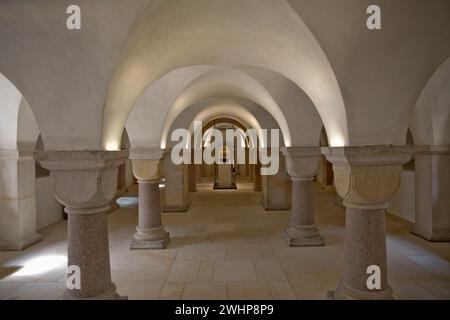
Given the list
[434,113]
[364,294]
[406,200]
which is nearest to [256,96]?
[434,113]

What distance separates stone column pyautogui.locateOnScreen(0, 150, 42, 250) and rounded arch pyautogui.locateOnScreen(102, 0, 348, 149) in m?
4.60

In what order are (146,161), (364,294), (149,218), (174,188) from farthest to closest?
1. (174,188)
2. (149,218)
3. (146,161)
4. (364,294)

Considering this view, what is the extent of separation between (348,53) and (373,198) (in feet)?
5.46

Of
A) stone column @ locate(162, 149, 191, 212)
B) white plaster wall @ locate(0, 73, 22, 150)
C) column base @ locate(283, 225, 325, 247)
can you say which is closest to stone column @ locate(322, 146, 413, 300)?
column base @ locate(283, 225, 325, 247)

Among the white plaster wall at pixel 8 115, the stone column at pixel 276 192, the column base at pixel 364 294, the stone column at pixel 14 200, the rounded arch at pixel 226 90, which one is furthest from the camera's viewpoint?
the stone column at pixel 276 192

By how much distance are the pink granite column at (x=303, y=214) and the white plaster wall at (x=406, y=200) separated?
381cm

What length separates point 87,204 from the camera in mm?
3654

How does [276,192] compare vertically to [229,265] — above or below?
above

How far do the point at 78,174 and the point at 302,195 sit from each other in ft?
17.7

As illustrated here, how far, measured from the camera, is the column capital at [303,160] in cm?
738

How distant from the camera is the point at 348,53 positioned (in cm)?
362

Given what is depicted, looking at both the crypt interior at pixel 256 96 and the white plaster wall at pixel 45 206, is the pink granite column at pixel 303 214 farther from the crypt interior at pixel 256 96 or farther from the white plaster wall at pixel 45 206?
the white plaster wall at pixel 45 206

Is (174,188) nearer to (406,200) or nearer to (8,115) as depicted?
(8,115)

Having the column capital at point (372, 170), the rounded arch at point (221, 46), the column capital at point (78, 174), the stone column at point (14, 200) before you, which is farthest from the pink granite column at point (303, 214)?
the stone column at point (14, 200)
